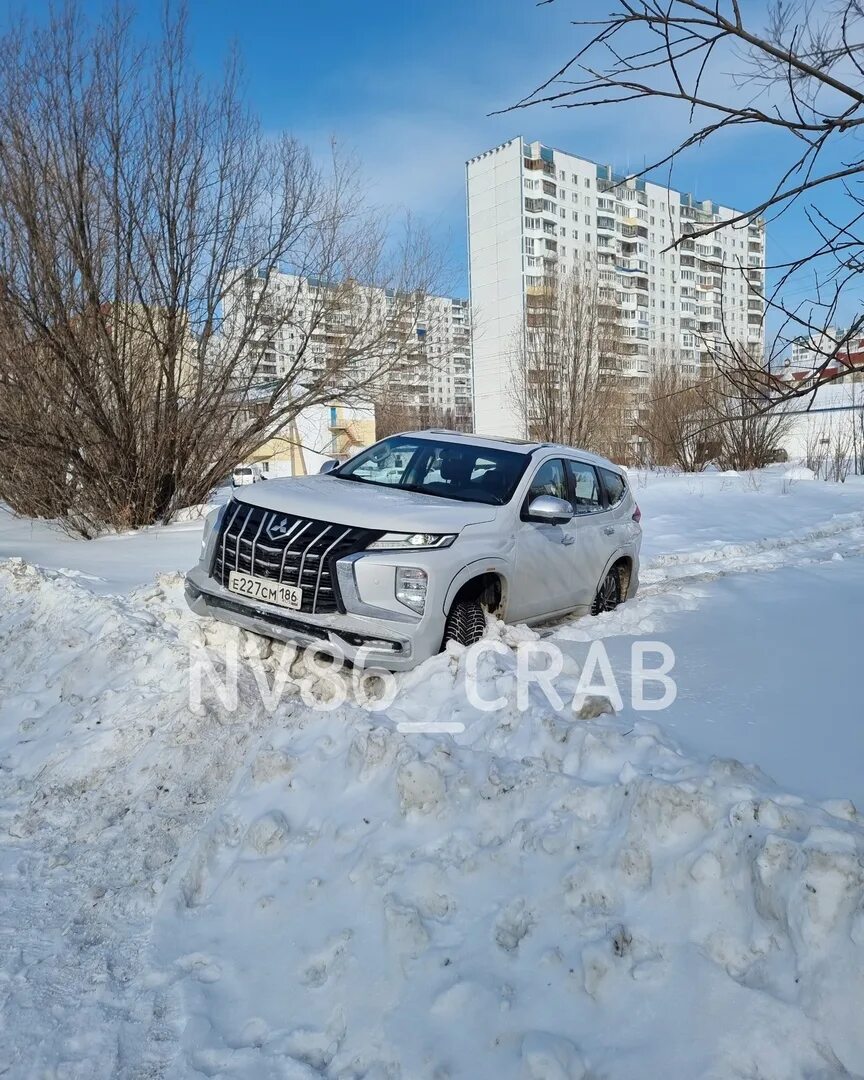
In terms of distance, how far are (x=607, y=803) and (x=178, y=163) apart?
1218 cm

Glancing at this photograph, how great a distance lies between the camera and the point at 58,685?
5148 mm

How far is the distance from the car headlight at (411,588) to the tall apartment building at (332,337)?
10.1m

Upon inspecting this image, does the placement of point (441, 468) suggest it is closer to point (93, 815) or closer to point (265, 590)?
point (265, 590)

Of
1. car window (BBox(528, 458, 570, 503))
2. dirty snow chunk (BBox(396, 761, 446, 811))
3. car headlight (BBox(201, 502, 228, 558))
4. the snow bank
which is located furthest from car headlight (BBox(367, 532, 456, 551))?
the snow bank

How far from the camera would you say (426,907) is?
2830 mm

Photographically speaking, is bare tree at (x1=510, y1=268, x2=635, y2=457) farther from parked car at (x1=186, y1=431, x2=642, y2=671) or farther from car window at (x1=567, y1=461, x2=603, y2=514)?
parked car at (x1=186, y1=431, x2=642, y2=671)

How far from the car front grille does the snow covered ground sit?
59 centimetres

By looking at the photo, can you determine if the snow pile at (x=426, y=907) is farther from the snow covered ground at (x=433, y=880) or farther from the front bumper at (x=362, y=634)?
the front bumper at (x=362, y=634)

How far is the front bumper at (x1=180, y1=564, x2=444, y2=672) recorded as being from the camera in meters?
4.62

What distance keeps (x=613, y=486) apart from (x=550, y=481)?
1423 millimetres

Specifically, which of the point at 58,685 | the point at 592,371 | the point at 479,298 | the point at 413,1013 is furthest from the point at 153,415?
the point at 479,298

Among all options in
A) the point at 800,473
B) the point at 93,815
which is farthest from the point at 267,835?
the point at 800,473

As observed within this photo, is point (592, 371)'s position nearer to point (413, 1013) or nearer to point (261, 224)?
point (261, 224)

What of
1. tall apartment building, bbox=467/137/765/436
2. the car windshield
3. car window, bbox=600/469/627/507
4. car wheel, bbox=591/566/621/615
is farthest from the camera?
tall apartment building, bbox=467/137/765/436
